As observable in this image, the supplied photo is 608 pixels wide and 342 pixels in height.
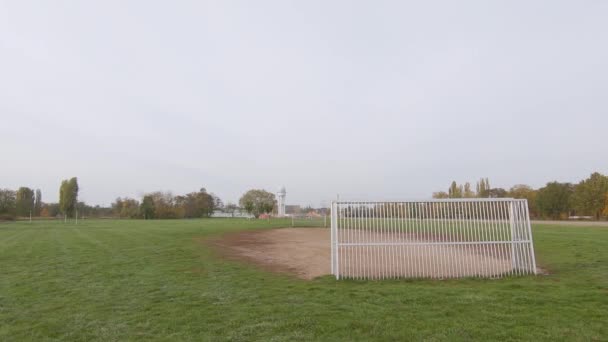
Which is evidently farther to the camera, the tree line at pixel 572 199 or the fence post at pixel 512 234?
the tree line at pixel 572 199

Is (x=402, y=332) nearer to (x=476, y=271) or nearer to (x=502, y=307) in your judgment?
(x=502, y=307)

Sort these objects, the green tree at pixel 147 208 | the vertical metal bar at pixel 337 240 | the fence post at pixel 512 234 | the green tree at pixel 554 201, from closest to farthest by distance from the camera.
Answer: the vertical metal bar at pixel 337 240 < the fence post at pixel 512 234 < the green tree at pixel 554 201 < the green tree at pixel 147 208

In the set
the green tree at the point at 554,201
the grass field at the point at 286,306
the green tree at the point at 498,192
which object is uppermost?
the green tree at the point at 498,192

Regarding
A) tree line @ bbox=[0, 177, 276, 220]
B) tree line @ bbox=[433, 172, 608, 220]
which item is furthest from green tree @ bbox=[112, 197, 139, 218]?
tree line @ bbox=[433, 172, 608, 220]

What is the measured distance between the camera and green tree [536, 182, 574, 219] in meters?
56.7

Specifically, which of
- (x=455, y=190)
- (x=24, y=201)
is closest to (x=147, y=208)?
(x=24, y=201)

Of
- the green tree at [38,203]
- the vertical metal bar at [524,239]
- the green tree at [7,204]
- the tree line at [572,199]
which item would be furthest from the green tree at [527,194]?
the green tree at [38,203]

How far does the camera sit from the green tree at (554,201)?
5666 centimetres

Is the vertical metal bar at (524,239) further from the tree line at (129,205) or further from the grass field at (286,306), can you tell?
the tree line at (129,205)

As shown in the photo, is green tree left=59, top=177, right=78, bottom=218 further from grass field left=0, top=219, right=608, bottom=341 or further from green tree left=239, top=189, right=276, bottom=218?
grass field left=0, top=219, right=608, bottom=341

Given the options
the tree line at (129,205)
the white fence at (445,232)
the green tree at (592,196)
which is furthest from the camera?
the tree line at (129,205)

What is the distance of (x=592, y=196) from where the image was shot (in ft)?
171

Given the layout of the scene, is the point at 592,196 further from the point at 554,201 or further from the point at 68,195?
the point at 68,195

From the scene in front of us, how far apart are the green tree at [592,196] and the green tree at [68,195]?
285 feet
